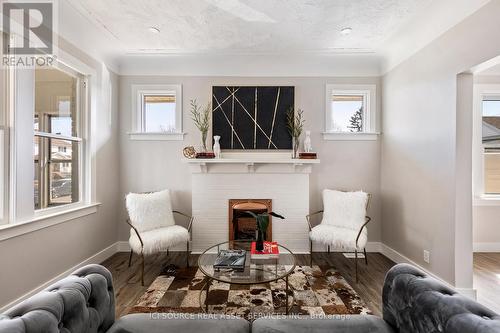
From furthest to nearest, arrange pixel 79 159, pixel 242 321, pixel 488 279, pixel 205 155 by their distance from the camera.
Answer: pixel 205 155, pixel 79 159, pixel 488 279, pixel 242 321

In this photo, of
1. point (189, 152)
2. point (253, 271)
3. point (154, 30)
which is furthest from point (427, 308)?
point (154, 30)

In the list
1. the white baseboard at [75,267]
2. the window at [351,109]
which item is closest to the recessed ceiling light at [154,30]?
the window at [351,109]

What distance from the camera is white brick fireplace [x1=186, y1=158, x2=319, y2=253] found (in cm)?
358

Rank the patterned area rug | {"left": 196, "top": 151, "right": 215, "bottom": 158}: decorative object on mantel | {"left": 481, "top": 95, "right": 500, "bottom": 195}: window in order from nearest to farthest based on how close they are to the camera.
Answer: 1. the patterned area rug
2. {"left": 196, "top": 151, "right": 215, "bottom": 158}: decorative object on mantel
3. {"left": 481, "top": 95, "right": 500, "bottom": 195}: window

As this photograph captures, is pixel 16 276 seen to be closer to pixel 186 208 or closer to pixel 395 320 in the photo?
pixel 186 208

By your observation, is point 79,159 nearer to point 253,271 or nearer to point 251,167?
point 251,167

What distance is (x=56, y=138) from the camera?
267cm

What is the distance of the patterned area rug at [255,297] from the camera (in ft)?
7.25

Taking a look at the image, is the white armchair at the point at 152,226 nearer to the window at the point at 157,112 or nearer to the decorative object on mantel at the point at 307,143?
the window at the point at 157,112

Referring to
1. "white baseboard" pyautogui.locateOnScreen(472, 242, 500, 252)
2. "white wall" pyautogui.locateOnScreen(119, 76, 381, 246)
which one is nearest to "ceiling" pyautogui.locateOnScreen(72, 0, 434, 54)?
"white wall" pyautogui.locateOnScreen(119, 76, 381, 246)

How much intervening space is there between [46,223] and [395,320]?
292cm

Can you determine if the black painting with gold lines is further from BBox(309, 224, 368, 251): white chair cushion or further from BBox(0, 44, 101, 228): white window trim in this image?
BBox(0, 44, 101, 228): white window trim

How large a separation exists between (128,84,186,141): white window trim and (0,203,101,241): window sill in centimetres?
116

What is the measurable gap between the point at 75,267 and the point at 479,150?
5559mm
